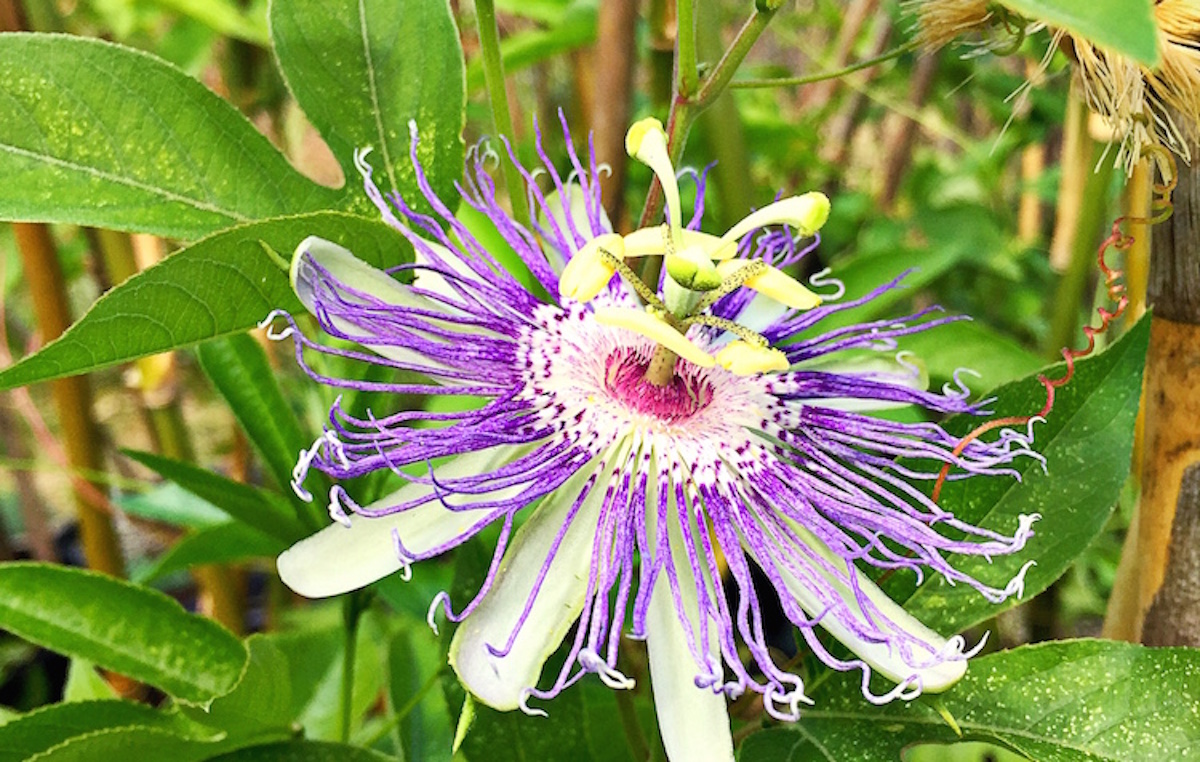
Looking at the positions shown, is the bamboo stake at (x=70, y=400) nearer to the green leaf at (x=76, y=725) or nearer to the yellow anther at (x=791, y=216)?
the green leaf at (x=76, y=725)

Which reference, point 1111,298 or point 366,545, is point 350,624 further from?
point 1111,298

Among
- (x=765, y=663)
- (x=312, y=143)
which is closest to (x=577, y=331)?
(x=765, y=663)

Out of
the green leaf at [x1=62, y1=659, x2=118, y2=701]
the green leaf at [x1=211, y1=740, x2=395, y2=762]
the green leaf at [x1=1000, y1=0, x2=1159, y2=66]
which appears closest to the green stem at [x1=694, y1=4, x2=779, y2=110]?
the green leaf at [x1=1000, y1=0, x2=1159, y2=66]

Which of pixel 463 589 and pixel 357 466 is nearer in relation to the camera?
pixel 357 466

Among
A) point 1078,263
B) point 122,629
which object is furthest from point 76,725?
point 1078,263

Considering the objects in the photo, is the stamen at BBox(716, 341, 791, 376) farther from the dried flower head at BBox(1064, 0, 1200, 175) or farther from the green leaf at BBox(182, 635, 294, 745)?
the green leaf at BBox(182, 635, 294, 745)

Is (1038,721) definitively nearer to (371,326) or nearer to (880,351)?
(880,351)
